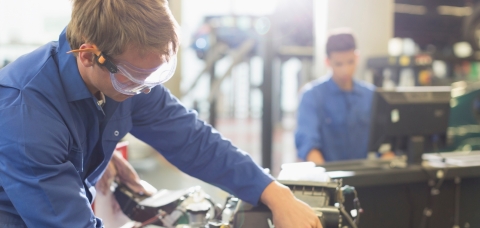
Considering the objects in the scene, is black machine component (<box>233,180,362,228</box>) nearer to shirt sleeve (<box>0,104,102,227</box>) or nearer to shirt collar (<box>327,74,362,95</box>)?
shirt sleeve (<box>0,104,102,227</box>)

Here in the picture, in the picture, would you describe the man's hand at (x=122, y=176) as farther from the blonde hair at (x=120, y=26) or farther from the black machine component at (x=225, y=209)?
the blonde hair at (x=120, y=26)

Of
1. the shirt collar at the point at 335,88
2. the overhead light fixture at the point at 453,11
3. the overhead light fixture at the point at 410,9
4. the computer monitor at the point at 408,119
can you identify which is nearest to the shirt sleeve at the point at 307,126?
the shirt collar at the point at 335,88

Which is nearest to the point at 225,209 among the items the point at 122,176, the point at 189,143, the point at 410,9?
the point at 189,143

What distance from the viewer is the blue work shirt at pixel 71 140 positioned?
103cm

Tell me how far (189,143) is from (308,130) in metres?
1.33

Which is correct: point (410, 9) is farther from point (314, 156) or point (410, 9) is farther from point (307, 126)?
point (314, 156)

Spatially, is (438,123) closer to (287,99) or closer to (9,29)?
(9,29)

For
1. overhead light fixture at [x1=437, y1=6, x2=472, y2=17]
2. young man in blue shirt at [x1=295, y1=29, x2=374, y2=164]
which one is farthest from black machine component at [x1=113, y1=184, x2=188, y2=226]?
overhead light fixture at [x1=437, y1=6, x2=472, y2=17]

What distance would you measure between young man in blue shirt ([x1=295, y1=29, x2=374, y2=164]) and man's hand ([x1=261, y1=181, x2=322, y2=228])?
1.36 m

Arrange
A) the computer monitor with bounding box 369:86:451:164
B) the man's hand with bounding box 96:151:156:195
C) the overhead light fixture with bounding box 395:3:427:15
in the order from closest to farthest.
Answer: the man's hand with bounding box 96:151:156:195, the computer monitor with bounding box 369:86:451:164, the overhead light fixture with bounding box 395:3:427:15

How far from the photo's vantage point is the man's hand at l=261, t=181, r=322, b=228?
1.33 m

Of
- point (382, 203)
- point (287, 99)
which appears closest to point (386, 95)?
point (382, 203)

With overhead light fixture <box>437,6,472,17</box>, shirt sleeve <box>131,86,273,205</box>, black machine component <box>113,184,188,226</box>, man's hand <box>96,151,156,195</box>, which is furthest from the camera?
overhead light fixture <box>437,6,472,17</box>

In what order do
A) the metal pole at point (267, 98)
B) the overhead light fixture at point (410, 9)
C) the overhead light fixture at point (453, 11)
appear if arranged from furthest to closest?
the overhead light fixture at point (453, 11) < the overhead light fixture at point (410, 9) < the metal pole at point (267, 98)
